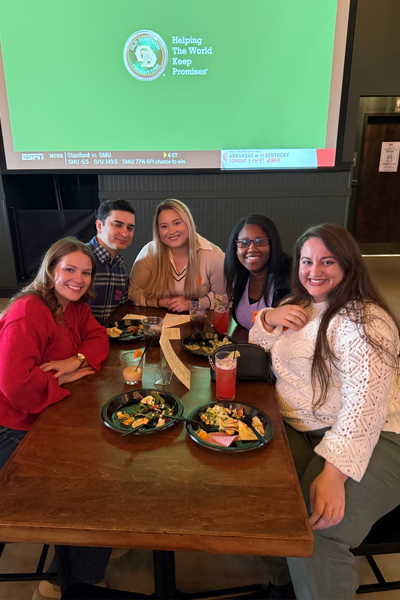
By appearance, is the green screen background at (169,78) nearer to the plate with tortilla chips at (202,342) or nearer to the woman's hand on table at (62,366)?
the plate with tortilla chips at (202,342)

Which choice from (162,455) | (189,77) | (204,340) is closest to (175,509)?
(162,455)

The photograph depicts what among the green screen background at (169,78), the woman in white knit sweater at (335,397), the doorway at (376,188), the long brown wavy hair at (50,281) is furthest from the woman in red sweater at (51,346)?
the doorway at (376,188)

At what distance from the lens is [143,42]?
3512mm

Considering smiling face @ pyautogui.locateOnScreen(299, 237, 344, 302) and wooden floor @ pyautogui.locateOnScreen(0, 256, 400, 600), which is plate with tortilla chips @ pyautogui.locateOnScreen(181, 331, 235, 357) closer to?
smiling face @ pyautogui.locateOnScreen(299, 237, 344, 302)

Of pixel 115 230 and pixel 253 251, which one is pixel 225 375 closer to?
pixel 253 251

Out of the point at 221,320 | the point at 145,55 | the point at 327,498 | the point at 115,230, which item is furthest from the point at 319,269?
the point at 145,55

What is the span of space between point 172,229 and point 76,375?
1223mm

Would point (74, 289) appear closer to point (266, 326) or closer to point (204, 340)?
point (204, 340)

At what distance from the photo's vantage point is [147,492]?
Result: 845 mm

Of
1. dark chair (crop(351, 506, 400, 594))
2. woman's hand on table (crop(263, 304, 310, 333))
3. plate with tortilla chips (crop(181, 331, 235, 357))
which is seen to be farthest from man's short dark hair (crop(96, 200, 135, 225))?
dark chair (crop(351, 506, 400, 594))

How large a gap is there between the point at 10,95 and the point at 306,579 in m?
4.28

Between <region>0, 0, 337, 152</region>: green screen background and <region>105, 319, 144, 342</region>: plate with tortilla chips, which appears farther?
<region>0, 0, 337, 152</region>: green screen background

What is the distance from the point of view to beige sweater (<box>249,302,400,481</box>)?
107 centimetres

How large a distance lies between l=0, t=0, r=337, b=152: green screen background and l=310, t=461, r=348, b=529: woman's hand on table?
11.0 ft
